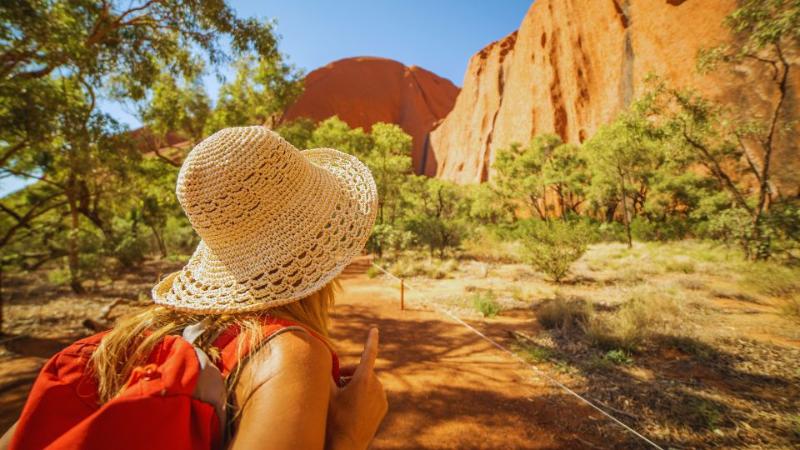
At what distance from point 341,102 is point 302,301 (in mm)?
60377

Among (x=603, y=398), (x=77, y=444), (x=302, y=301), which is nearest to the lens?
(x=77, y=444)

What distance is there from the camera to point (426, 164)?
61312 millimetres

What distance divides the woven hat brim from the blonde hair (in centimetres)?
5

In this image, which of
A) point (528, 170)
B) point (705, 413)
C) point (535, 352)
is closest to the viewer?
point (705, 413)

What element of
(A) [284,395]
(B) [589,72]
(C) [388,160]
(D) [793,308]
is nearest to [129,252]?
(C) [388,160]

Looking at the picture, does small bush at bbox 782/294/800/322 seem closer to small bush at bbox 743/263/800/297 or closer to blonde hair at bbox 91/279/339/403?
small bush at bbox 743/263/800/297

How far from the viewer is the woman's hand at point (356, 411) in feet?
2.81

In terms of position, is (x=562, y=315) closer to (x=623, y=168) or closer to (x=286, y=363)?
(x=286, y=363)

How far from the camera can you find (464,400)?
3305mm

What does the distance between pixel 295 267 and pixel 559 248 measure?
29.0 ft

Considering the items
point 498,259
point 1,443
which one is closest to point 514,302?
point 498,259

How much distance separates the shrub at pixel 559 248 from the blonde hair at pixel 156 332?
8.54m

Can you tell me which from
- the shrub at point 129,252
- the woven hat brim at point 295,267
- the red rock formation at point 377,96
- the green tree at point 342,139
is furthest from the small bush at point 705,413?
the red rock formation at point 377,96

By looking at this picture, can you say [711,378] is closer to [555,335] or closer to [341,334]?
[555,335]
